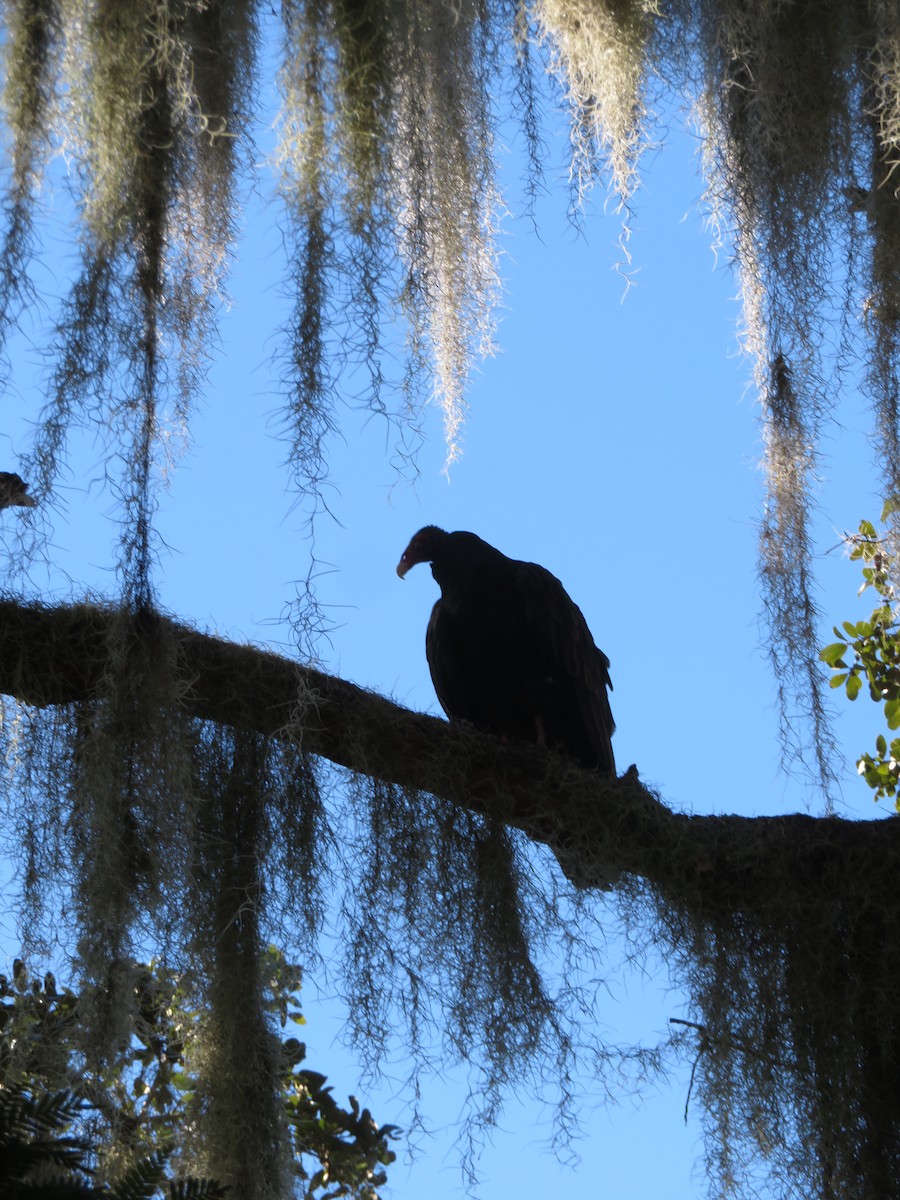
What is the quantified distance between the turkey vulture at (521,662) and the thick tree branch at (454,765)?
4.37 feet

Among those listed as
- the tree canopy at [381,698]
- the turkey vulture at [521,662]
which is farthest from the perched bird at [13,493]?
the turkey vulture at [521,662]

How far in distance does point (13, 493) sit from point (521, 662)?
2.02 meters

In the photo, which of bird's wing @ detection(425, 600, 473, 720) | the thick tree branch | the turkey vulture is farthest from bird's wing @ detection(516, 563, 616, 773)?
the thick tree branch

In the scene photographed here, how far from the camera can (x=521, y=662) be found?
15.0 ft

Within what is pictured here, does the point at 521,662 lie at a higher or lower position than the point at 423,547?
lower

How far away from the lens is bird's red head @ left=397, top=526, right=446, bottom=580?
16.8 ft

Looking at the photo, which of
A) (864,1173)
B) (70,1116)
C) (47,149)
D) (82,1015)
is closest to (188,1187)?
(70,1116)

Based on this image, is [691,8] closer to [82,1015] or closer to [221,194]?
[221,194]

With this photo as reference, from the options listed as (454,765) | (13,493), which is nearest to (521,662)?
(454,765)

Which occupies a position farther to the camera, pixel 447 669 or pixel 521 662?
pixel 447 669

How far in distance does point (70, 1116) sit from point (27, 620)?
146 centimetres

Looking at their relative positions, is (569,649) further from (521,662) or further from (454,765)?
(454,765)

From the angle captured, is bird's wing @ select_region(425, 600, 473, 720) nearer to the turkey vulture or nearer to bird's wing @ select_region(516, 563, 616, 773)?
the turkey vulture

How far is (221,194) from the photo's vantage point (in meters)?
2.82
